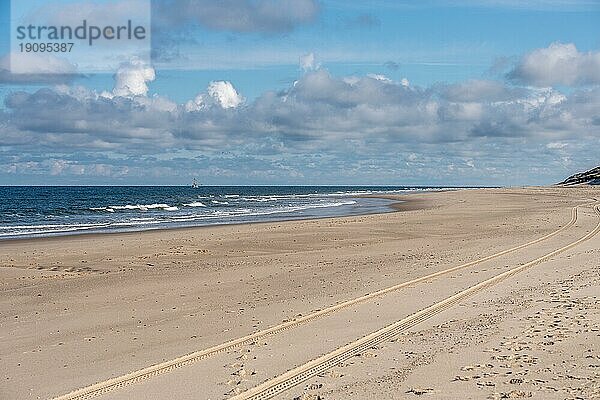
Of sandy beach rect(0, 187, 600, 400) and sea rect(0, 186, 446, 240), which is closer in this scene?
sandy beach rect(0, 187, 600, 400)

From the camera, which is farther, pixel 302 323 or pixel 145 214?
pixel 145 214

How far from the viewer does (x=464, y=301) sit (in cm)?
1199

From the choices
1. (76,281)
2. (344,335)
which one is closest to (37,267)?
(76,281)

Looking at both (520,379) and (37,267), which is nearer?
(520,379)

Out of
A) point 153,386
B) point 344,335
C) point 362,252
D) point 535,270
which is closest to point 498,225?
point 362,252

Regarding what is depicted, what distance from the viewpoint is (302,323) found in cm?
1045

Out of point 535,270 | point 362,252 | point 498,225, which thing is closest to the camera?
point 535,270

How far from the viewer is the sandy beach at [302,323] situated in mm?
7352

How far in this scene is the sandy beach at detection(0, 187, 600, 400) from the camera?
7.35m

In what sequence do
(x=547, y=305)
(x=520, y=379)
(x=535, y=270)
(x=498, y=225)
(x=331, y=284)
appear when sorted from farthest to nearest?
(x=498, y=225)
(x=535, y=270)
(x=331, y=284)
(x=547, y=305)
(x=520, y=379)

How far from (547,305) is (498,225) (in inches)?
844

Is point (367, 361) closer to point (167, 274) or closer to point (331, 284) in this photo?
point (331, 284)

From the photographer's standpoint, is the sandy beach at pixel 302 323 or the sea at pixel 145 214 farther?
the sea at pixel 145 214

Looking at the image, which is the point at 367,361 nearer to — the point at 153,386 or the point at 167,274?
Result: the point at 153,386
